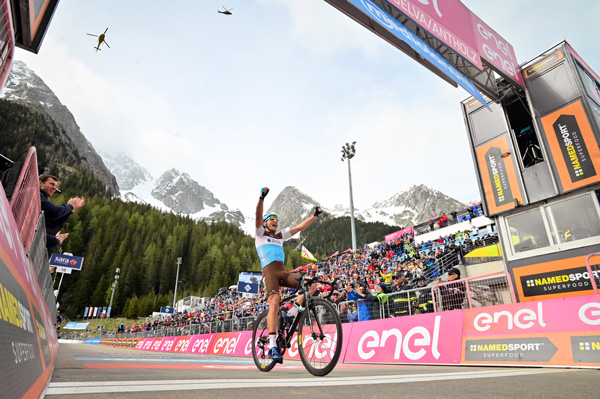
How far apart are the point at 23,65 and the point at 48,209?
255838 millimetres

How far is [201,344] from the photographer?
1499 centimetres

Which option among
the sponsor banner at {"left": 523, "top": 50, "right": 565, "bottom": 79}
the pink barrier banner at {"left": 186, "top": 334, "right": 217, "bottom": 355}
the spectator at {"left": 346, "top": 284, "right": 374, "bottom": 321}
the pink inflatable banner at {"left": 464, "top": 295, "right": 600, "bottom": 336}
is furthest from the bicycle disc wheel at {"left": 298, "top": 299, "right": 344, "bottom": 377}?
the pink barrier banner at {"left": 186, "top": 334, "right": 217, "bottom": 355}

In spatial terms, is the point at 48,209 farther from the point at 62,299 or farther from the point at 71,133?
the point at 71,133

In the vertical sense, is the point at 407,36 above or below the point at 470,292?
above

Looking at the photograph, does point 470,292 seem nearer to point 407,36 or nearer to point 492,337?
point 492,337

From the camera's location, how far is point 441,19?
864cm

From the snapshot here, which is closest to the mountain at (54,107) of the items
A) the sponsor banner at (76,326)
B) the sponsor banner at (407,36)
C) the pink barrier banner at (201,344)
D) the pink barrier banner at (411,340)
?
the sponsor banner at (76,326)

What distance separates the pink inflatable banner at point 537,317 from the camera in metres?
4.50

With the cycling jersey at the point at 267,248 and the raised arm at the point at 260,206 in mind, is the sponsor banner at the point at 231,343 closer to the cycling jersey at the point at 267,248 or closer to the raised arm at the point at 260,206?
the cycling jersey at the point at 267,248

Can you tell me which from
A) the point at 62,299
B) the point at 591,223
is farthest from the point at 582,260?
the point at 62,299

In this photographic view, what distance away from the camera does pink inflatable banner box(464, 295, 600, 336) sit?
4504mm

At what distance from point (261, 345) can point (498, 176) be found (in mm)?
9167

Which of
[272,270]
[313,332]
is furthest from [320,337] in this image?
[272,270]

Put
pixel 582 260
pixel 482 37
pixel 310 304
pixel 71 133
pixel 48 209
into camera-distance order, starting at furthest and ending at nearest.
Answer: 1. pixel 71 133
2. pixel 482 37
3. pixel 582 260
4. pixel 48 209
5. pixel 310 304
